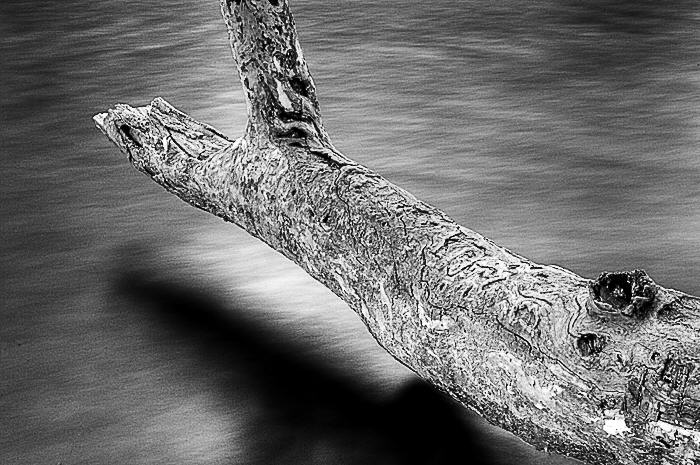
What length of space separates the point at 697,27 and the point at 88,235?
1.16m

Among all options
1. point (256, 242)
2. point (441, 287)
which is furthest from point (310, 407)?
point (256, 242)

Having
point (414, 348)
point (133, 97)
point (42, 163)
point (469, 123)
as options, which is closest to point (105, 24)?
point (133, 97)

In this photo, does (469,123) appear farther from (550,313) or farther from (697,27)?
(550,313)

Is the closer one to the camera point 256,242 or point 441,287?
point 441,287

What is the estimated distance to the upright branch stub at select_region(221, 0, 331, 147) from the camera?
119 centimetres

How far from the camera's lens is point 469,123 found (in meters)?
1.65

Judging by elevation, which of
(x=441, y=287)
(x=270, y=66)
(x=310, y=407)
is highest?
(x=270, y=66)

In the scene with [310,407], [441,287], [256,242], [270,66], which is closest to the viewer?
[441,287]

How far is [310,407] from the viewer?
3.34 feet

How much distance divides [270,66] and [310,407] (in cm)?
36

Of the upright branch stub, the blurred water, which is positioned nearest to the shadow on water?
the blurred water

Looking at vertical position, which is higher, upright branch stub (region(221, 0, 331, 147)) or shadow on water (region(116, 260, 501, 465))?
upright branch stub (region(221, 0, 331, 147))

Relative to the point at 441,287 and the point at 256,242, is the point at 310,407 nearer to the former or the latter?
the point at 441,287

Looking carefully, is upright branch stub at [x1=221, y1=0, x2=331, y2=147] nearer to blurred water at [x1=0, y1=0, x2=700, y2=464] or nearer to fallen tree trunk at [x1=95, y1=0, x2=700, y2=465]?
fallen tree trunk at [x1=95, y1=0, x2=700, y2=465]
